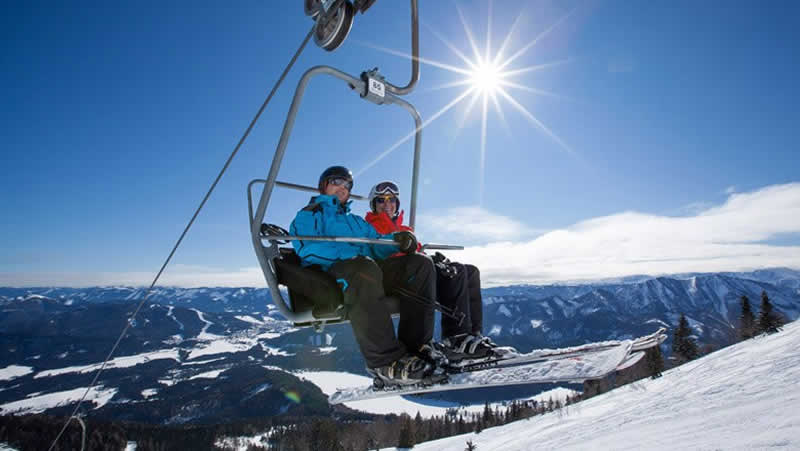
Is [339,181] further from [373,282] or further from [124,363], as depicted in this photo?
[124,363]

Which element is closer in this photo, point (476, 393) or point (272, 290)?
point (272, 290)

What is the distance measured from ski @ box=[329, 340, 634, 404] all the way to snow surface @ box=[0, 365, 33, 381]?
781 ft

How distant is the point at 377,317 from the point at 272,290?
0.95m

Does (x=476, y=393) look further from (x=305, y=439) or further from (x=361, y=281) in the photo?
(x=361, y=281)

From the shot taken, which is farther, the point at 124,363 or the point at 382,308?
the point at 124,363

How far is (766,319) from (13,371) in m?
262

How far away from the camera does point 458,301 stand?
3479 mm

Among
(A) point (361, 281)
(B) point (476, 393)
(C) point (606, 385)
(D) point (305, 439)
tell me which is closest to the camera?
(A) point (361, 281)

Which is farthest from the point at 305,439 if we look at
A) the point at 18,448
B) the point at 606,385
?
the point at 606,385

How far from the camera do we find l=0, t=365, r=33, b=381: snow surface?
16488 centimetres

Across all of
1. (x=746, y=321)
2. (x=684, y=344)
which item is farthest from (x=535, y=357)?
(x=746, y=321)

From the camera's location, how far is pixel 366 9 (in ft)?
8.86

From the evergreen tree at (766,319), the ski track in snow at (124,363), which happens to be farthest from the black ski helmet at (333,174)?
the ski track in snow at (124,363)

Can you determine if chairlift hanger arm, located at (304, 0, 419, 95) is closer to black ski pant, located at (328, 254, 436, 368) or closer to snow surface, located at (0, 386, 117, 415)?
black ski pant, located at (328, 254, 436, 368)
